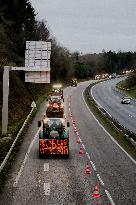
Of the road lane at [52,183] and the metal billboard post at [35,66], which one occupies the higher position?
the metal billboard post at [35,66]

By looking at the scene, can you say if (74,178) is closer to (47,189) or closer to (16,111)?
(47,189)

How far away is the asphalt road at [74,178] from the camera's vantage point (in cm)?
1854

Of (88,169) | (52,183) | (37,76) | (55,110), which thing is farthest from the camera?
(55,110)

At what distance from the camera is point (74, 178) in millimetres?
22156

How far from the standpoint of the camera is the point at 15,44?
7606 cm

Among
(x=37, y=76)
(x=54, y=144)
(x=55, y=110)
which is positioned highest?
(x=37, y=76)

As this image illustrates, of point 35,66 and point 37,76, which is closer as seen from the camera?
point 37,76

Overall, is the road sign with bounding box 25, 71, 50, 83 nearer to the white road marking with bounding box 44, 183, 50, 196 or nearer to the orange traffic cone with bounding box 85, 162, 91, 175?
Result: the orange traffic cone with bounding box 85, 162, 91, 175

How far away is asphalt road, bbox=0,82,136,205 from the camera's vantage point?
60.8ft

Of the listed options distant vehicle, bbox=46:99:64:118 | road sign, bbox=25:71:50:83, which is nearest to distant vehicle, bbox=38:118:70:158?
road sign, bbox=25:71:50:83

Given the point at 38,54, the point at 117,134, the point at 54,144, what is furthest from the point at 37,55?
the point at 54,144

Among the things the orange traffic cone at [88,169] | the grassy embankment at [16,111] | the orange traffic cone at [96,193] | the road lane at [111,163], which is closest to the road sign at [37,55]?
the grassy embankment at [16,111]

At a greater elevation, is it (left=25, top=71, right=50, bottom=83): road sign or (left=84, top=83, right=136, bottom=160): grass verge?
(left=25, top=71, right=50, bottom=83): road sign

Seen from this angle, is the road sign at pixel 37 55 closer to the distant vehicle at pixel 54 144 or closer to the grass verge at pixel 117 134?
the grass verge at pixel 117 134
